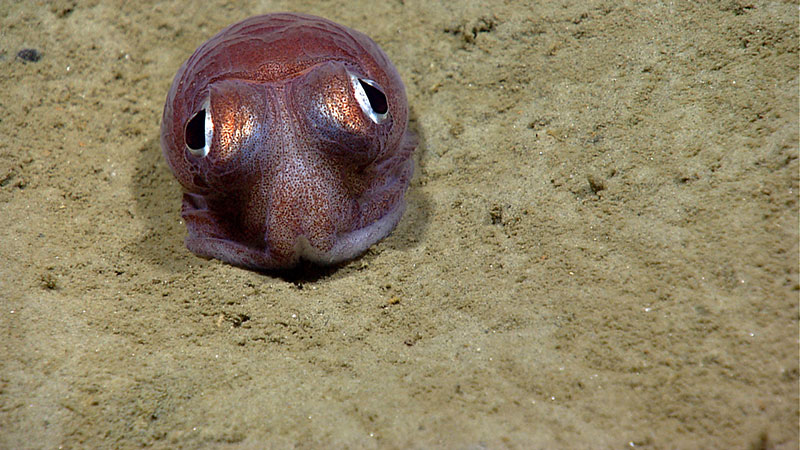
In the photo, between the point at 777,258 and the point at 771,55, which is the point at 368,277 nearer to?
the point at 777,258

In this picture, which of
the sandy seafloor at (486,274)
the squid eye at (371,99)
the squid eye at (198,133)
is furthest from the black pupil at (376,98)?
the squid eye at (198,133)

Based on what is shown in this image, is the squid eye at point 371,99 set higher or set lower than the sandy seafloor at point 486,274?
higher

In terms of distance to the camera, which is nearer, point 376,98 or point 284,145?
point 284,145

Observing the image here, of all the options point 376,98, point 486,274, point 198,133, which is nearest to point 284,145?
point 198,133

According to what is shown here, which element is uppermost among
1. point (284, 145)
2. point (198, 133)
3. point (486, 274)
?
point (198, 133)

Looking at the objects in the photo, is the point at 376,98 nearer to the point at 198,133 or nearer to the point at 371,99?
the point at 371,99

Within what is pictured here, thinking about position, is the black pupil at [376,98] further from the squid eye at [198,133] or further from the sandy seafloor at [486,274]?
the squid eye at [198,133]

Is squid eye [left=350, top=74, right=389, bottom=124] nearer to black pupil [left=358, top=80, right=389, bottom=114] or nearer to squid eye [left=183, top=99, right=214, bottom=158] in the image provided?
black pupil [left=358, top=80, right=389, bottom=114]

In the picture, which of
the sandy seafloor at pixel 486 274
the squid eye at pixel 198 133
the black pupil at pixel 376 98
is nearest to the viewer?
the sandy seafloor at pixel 486 274

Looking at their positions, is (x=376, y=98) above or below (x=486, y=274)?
above
